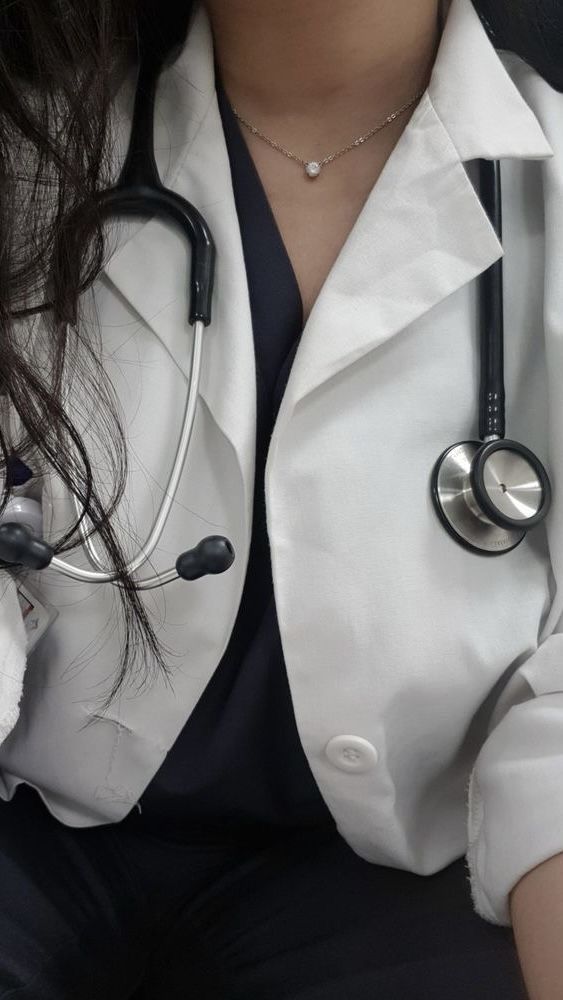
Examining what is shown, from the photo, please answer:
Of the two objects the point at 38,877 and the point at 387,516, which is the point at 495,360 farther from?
the point at 38,877

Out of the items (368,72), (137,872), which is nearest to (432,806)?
(137,872)

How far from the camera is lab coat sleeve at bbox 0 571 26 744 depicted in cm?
76

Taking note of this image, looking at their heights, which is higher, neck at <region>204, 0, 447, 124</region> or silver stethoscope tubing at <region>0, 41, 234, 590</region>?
neck at <region>204, 0, 447, 124</region>

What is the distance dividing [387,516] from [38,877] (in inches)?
17.1

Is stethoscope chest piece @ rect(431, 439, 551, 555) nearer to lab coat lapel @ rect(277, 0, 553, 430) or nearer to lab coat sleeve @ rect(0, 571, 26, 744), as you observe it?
lab coat lapel @ rect(277, 0, 553, 430)

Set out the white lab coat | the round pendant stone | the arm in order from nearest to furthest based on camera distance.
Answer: the arm < the white lab coat < the round pendant stone

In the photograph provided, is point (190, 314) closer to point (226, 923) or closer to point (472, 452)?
point (472, 452)

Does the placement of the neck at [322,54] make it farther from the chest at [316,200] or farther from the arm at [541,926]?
the arm at [541,926]

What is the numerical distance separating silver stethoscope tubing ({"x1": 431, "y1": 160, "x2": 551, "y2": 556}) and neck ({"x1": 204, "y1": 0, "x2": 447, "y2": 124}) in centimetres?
23

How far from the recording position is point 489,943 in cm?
83

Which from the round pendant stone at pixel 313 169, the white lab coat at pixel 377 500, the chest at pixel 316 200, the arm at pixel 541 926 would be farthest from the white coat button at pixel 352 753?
the round pendant stone at pixel 313 169

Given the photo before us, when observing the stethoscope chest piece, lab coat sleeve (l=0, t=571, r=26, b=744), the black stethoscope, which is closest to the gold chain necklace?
the black stethoscope

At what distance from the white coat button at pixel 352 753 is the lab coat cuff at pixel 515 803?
87 mm

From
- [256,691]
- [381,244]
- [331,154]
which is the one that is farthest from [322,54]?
[256,691]
